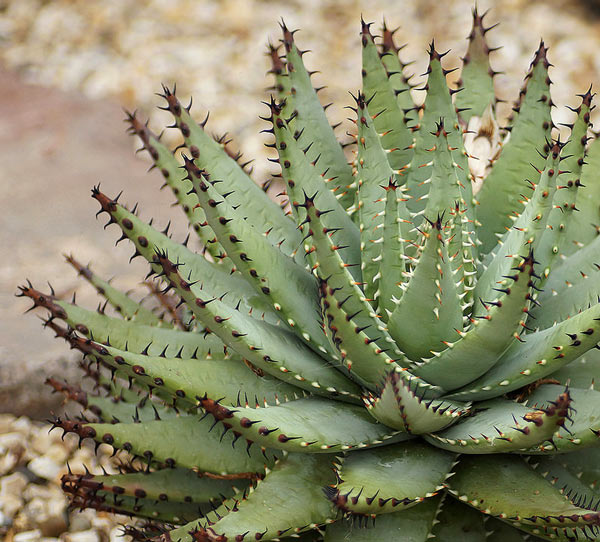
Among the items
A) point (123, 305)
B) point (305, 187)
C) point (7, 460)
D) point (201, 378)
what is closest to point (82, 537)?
point (7, 460)

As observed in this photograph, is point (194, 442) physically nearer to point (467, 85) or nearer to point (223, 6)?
point (467, 85)

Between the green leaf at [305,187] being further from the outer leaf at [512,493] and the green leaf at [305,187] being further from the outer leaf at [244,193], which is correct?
the outer leaf at [512,493]

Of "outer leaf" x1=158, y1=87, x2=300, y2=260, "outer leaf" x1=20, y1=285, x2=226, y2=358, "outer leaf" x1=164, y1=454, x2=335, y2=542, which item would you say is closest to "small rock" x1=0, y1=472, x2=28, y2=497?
"outer leaf" x1=20, y1=285, x2=226, y2=358

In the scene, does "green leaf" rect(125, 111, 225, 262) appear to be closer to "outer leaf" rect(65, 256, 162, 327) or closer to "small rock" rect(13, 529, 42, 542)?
"outer leaf" rect(65, 256, 162, 327)

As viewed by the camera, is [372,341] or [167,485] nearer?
[372,341]

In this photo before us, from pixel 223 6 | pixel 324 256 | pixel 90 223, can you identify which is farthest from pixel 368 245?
pixel 223 6

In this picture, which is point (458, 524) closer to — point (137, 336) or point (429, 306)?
point (429, 306)
